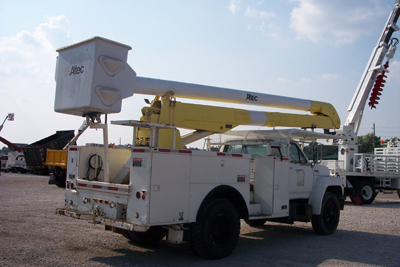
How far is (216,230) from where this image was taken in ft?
21.9

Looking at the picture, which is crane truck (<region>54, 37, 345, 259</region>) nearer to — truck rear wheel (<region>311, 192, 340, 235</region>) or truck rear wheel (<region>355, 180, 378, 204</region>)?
truck rear wheel (<region>311, 192, 340, 235</region>)

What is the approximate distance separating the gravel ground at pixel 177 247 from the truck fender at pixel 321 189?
759mm

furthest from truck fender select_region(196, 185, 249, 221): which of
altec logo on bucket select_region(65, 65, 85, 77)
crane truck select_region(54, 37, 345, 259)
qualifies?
altec logo on bucket select_region(65, 65, 85, 77)

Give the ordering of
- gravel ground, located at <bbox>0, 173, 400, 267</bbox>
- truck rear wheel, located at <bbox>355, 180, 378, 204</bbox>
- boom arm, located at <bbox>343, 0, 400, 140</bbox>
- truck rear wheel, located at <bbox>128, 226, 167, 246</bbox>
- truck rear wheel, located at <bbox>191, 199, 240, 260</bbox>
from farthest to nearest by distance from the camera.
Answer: boom arm, located at <bbox>343, 0, 400, 140</bbox> < truck rear wheel, located at <bbox>355, 180, 378, 204</bbox> < truck rear wheel, located at <bbox>128, 226, 167, 246</bbox> < gravel ground, located at <bbox>0, 173, 400, 267</bbox> < truck rear wheel, located at <bbox>191, 199, 240, 260</bbox>

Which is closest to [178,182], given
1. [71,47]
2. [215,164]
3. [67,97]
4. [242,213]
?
[215,164]

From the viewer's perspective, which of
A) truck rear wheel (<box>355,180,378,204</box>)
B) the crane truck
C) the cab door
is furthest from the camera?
truck rear wheel (<box>355,180,378,204</box>)

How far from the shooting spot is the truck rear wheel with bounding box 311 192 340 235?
359 inches

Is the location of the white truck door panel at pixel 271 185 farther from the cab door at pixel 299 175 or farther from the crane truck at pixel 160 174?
the cab door at pixel 299 175

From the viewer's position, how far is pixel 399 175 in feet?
59.3

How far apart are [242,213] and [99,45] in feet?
13.0

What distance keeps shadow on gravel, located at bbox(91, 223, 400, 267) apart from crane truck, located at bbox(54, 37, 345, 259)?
353 millimetres

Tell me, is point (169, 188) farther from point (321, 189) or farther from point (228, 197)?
point (321, 189)

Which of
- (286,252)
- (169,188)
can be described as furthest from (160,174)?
(286,252)

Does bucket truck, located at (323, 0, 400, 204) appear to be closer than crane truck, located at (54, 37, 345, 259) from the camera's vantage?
No
